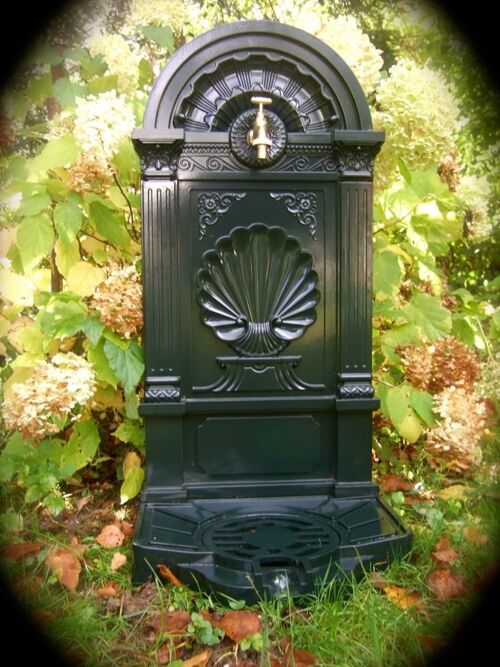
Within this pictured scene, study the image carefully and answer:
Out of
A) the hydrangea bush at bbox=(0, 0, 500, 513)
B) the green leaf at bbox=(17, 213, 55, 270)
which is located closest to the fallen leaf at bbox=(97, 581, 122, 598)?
the hydrangea bush at bbox=(0, 0, 500, 513)

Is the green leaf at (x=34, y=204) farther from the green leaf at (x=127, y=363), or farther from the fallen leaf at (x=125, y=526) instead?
the fallen leaf at (x=125, y=526)

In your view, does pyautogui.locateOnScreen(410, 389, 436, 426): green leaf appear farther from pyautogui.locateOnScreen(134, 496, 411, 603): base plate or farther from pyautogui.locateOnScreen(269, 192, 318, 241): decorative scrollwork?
pyautogui.locateOnScreen(269, 192, 318, 241): decorative scrollwork

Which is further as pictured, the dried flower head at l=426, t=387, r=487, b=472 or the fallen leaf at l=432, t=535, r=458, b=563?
the dried flower head at l=426, t=387, r=487, b=472

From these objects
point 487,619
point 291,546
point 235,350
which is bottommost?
point 487,619

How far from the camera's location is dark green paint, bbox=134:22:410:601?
97.3 inches

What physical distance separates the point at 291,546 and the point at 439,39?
3939mm

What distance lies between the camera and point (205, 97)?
251 centimetres

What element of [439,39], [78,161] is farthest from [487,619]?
[439,39]

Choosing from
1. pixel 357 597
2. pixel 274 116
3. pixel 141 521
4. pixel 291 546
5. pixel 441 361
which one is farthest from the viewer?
pixel 441 361

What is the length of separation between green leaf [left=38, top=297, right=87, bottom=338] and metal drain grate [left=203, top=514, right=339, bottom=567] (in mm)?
949

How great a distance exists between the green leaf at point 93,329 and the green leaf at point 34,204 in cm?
55

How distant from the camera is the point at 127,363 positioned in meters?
2.50

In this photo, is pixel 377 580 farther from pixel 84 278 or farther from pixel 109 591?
pixel 84 278

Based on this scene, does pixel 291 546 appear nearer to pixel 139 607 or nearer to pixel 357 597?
pixel 357 597
